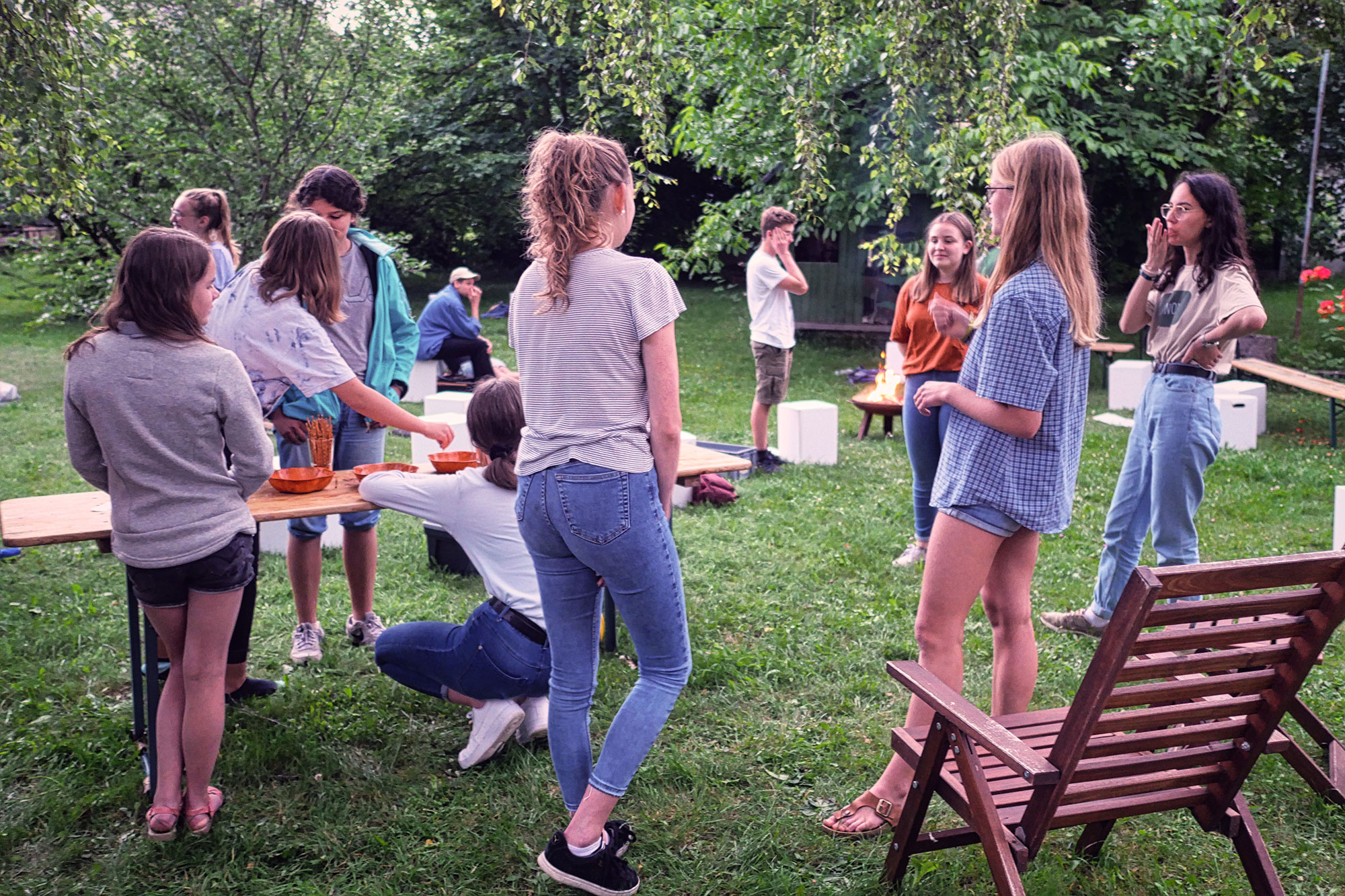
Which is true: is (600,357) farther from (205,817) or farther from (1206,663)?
(205,817)

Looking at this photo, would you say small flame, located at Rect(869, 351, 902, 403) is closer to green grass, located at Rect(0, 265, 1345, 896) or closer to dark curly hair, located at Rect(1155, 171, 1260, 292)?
green grass, located at Rect(0, 265, 1345, 896)

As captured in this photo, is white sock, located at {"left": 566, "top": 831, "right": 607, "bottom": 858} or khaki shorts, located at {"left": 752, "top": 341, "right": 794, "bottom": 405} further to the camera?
khaki shorts, located at {"left": 752, "top": 341, "right": 794, "bottom": 405}

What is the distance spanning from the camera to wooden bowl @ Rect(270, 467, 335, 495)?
365cm

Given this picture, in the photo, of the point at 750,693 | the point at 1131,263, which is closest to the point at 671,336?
the point at 750,693

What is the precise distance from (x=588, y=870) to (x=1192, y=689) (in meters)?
1.59

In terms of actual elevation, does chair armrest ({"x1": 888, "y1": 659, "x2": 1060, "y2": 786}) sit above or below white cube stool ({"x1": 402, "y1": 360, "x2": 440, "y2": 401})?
above

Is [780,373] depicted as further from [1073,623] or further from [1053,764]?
[1053,764]

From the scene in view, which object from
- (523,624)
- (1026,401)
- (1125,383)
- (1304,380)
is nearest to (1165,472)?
(1026,401)

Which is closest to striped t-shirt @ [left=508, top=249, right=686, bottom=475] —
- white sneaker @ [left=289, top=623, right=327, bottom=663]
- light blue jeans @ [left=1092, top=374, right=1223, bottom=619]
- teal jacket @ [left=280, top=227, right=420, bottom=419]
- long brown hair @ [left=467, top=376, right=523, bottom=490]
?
long brown hair @ [left=467, top=376, right=523, bottom=490]

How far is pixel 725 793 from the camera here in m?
3.50

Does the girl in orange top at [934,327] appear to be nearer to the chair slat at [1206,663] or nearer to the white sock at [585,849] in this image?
the chair slat at [1206,663]

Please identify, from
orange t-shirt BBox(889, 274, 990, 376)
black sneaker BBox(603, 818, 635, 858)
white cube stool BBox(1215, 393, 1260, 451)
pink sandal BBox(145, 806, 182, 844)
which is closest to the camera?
black sneaker BBox(603, 818, 635, 858)

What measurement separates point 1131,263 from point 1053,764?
55.4 feet

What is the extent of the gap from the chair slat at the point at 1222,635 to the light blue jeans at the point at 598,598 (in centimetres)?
110
